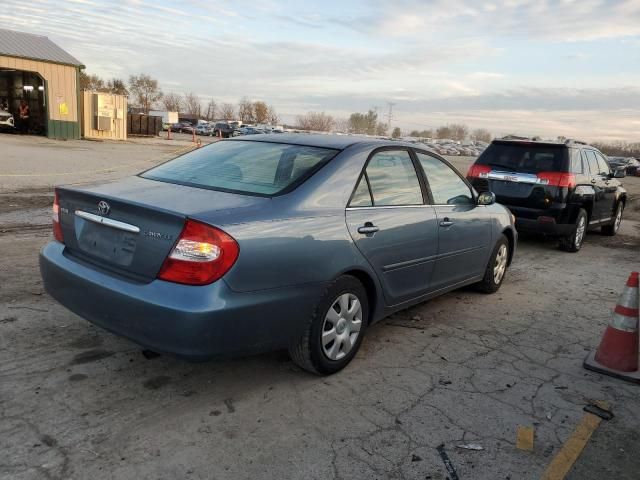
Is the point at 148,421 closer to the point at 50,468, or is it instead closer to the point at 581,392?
the point at 50,468

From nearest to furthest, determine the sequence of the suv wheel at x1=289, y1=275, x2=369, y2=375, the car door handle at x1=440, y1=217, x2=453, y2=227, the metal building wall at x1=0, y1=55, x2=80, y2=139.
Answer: the suv wheel at x1=289, y1=275, x2=369, y2=375 < the car door handle at x1=440, y1=217, x2=453, y2=227 < the metal building wall at x1=0, y1=55, x2=80, y2=139

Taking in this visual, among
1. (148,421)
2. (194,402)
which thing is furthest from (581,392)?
(148,421)

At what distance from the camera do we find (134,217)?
2975 millimetres

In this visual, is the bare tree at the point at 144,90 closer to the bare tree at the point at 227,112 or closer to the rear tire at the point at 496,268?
the bare tree at the point at 227,112

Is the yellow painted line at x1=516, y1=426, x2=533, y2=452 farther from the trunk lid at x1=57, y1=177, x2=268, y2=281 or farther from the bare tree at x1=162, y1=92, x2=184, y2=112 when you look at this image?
the bare tree at x1=162, y1=92, x2=184, y2=112

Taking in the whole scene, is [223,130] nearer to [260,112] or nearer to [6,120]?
[6,120]

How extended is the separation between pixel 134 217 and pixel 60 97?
27.3m

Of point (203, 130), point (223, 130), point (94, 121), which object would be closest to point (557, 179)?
point (94, 121)

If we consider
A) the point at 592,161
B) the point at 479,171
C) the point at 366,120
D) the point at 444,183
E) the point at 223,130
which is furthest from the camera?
the point at 366,120

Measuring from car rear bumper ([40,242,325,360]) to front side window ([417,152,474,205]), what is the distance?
1.78 meters

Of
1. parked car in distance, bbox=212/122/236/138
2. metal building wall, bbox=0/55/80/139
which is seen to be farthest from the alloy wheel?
parked car in distance, bbox=212/122/236/138

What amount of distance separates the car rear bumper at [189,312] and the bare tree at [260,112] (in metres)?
96.0

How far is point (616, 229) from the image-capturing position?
10.8 m

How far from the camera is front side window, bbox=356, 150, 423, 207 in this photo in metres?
3.91
